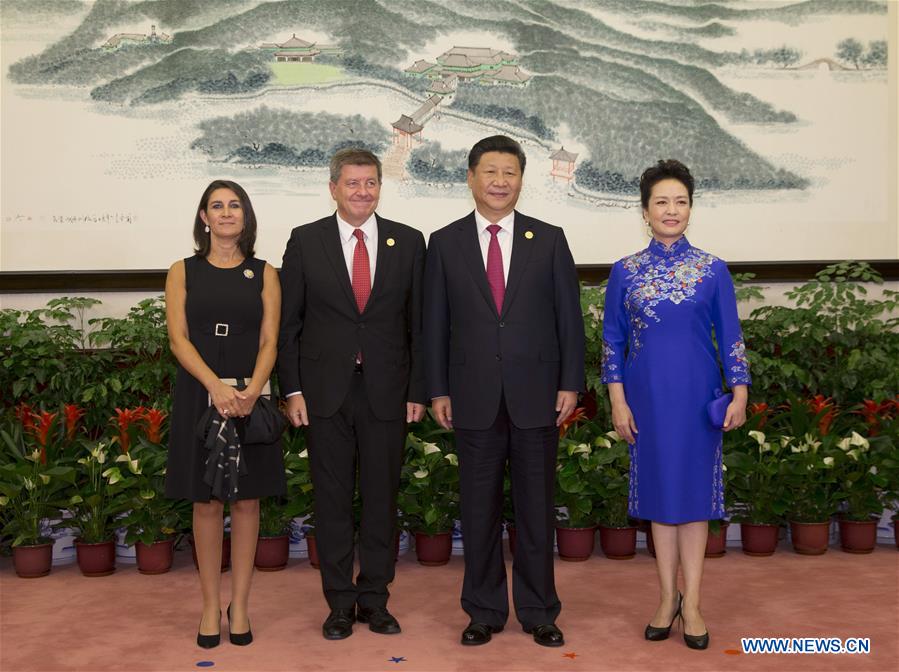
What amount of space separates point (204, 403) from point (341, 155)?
96cm

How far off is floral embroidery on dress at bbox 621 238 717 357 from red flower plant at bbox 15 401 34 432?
2804mm

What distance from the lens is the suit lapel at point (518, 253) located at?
312 cm

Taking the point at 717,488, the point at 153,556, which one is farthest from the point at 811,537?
the point at 153,556

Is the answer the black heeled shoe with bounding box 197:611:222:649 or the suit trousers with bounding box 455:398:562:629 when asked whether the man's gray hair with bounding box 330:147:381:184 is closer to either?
the suit trousers with bounding box 455:398:562:629

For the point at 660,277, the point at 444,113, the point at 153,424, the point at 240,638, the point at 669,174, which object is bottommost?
the point at 240,638

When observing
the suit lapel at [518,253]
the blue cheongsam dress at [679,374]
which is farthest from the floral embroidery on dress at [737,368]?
the suit lapel at [518,253]

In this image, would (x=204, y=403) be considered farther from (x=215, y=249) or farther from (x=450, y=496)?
(x=450, y=496)

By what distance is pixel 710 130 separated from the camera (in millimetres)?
5582

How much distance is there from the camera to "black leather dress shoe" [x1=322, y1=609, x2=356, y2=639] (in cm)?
317

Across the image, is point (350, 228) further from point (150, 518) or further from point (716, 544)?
point (716, 544)

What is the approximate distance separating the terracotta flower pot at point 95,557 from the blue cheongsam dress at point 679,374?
2.35 metres

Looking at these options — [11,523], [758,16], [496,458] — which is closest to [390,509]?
[496,458]

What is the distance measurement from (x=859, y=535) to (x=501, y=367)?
232 centimetres

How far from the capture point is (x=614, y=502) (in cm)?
431
